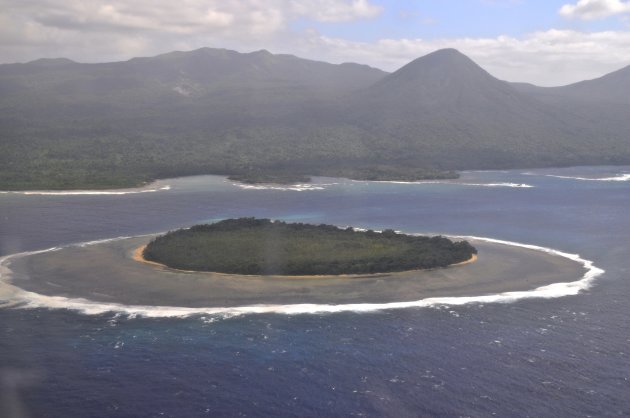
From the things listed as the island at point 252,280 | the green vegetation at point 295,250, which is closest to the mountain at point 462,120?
the green vegetation at point 295,250

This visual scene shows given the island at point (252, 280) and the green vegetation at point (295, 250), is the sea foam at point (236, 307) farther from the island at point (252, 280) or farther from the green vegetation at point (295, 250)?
the green vegetation at point (295, 250)

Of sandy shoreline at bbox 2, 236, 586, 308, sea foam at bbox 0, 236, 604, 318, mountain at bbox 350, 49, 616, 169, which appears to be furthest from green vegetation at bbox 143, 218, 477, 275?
mountain at bbox 350, 49, 616, 169

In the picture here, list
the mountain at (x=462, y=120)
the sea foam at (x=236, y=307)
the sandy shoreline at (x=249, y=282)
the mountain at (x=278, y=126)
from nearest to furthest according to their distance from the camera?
1. the sea foam at (x=236, y=307)
2. the sandy shoreline at (x=249, y=282)
3. the mountain at (x=278, y=126)
4. the mountain at (x=462, y=120)

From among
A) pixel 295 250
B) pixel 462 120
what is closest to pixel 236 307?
pixel 295 250

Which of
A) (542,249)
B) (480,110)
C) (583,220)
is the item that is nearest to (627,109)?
(480,110)

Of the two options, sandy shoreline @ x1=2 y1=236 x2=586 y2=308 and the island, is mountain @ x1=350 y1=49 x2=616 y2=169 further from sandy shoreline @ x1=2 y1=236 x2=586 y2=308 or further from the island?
sandy shoreline @ x1=2 y1=236 x2=586 y2=308
